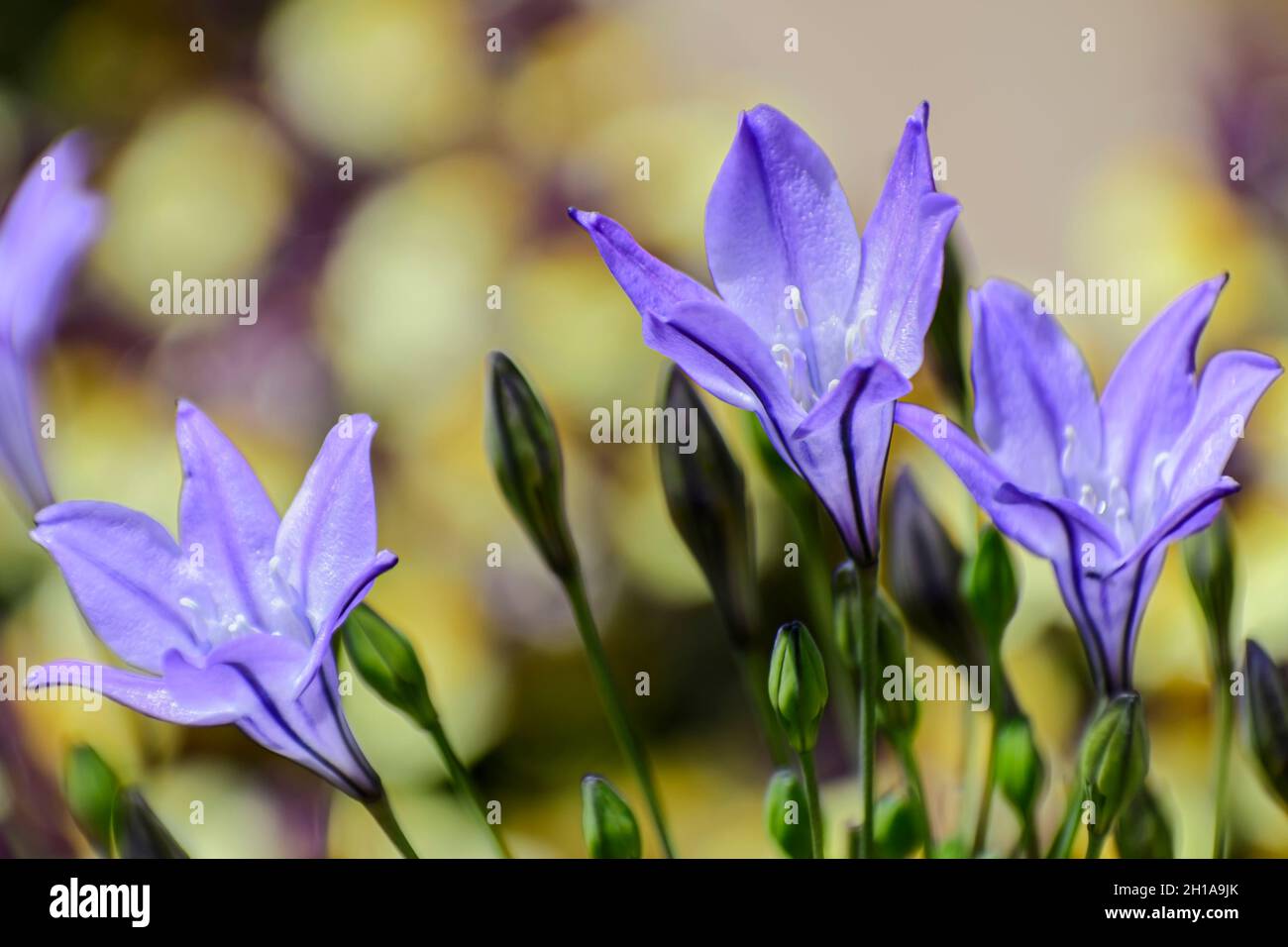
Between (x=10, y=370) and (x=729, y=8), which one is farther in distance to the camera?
(x=729, y=8)

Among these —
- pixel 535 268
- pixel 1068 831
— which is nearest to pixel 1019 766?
pixel 1068 831

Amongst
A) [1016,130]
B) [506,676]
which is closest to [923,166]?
[1016,130]

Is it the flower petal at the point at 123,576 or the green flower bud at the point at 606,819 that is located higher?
the flower petal at the point at 123,576

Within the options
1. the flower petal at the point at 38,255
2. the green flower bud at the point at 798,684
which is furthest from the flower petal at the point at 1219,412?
the flower petal at the point at 38,255

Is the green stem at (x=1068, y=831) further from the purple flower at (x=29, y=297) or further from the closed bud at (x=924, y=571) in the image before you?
the purple flower at (x=29, y=297)

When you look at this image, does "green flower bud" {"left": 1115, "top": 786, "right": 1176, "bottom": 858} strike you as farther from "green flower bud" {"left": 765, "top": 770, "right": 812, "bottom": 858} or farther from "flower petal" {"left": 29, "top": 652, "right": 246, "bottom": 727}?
"flower petal" {"left": 29, "top": 652, "right": 246, "bottom": 727}

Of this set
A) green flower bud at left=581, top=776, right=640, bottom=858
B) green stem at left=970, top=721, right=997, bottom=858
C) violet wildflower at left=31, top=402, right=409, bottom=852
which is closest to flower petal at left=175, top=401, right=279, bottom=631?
violet wildflower at left=31, top=402, right=409, bottom=852
